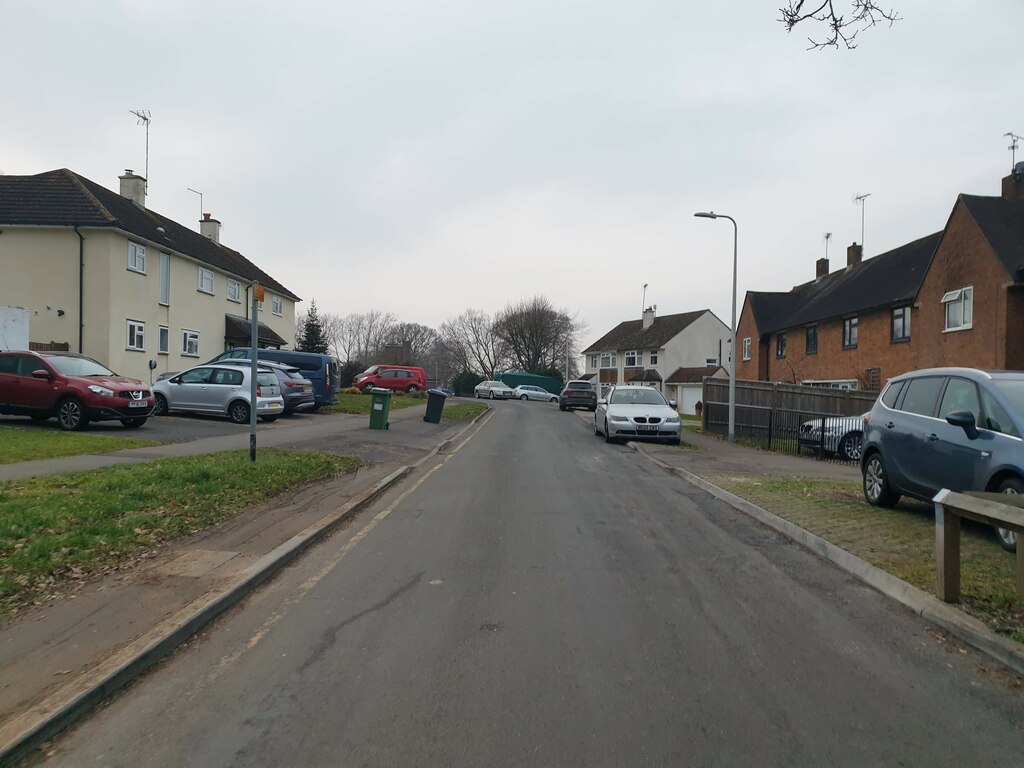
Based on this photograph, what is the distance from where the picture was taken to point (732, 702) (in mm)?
3801

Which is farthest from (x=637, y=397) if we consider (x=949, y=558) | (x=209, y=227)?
(x=209, y=227)

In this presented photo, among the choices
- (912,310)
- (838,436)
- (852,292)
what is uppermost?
(852,292)

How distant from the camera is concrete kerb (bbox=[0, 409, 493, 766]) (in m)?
3.36

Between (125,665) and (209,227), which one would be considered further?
(209,227)

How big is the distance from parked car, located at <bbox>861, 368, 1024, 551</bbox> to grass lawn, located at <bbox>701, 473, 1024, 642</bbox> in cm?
30

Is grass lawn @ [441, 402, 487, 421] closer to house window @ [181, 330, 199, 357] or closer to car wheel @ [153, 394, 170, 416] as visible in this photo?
car wheel @ [153, 394, 170, 416]

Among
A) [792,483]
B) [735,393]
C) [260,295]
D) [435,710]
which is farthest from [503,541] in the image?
[735,393]

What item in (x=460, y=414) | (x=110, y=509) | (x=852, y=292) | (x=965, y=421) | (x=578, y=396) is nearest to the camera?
(x=965, y=421)

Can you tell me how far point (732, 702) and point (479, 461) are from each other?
11.0 meters

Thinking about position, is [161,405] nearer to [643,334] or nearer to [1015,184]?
[1015,184]

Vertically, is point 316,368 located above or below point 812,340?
below

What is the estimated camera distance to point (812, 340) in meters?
34.5

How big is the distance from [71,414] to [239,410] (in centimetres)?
473

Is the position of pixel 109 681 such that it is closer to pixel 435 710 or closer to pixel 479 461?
pixel 435 710
